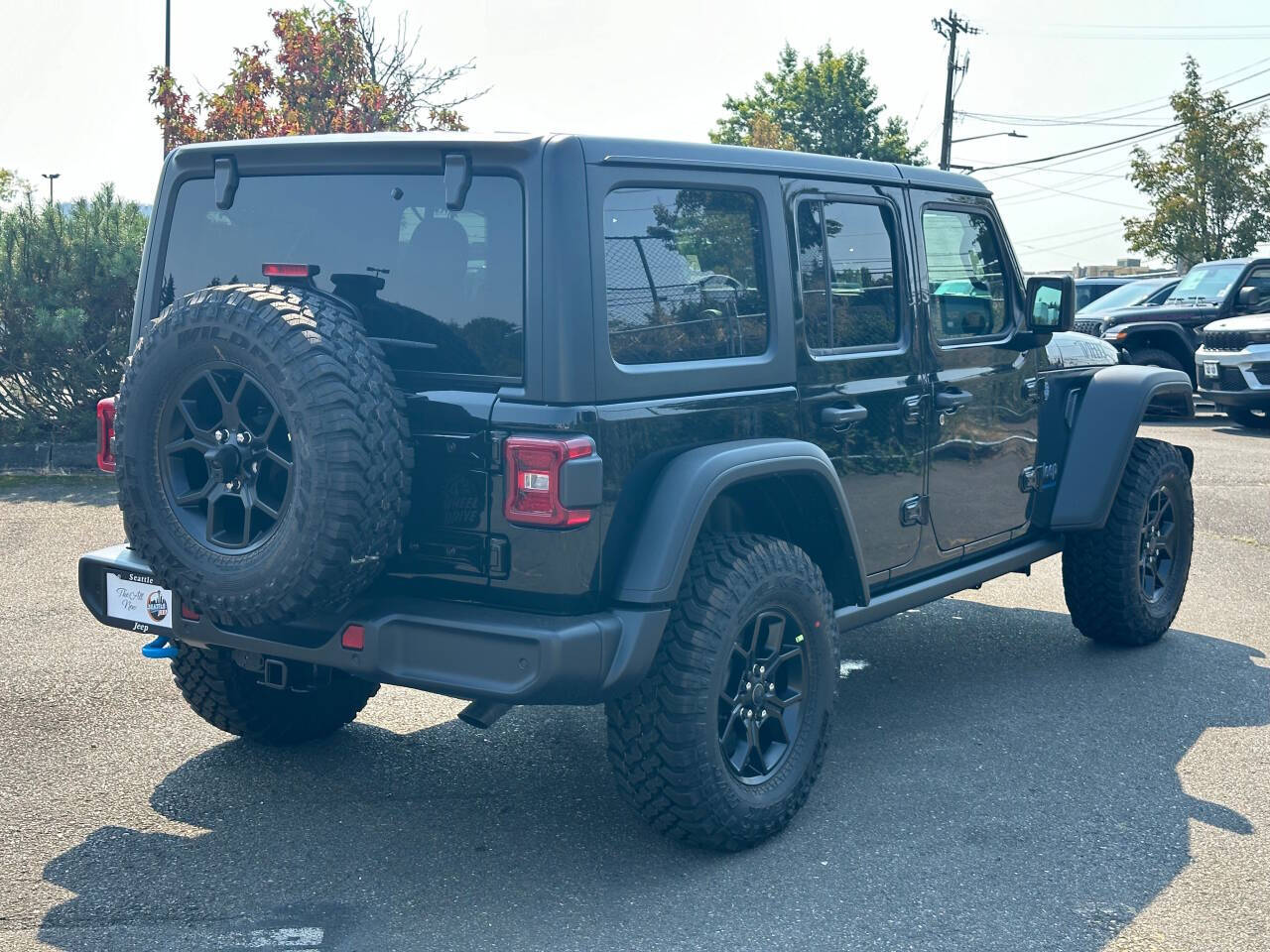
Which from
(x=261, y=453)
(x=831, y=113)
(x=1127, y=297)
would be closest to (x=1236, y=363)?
(x=1127, y=297)

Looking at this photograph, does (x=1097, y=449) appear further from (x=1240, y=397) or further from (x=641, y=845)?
(x=1240, y=397)

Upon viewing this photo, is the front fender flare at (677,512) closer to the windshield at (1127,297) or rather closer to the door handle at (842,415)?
the door handle at (842,415)

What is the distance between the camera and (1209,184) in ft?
116

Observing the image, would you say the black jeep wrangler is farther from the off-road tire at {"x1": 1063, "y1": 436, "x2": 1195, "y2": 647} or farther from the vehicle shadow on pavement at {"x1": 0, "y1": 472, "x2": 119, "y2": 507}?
the vehicle shadow on pavement at {"x1": 0, "y1": 472, "x2": 119, "y2": 507}

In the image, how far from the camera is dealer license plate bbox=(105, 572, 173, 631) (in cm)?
386

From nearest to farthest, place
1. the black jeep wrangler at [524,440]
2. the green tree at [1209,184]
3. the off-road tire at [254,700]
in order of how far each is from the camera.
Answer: the black jeep wrangler at [524,440]
the off-road tire at [254,700]
the green tree at [1209,184]

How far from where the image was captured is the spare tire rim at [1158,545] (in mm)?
5961

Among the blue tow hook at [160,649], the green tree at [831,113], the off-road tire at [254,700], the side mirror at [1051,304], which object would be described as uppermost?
the green tree at [831,113]

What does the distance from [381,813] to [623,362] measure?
1.61 metres

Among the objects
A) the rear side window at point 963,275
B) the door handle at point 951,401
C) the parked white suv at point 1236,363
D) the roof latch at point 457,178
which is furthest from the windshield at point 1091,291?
the roof latch at point 457,178

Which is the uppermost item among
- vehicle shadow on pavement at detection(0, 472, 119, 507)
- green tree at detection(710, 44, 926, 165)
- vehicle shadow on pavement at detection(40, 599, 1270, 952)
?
green tree at detection(710, 44, 926, 165)

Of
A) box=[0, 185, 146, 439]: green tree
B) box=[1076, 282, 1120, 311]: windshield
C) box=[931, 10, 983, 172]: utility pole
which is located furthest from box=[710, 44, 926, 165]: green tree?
box=[0, 185, 146, 439]: green tree

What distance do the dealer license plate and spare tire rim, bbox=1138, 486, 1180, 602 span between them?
4032mm

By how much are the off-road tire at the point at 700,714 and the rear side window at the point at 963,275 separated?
4.78ft
